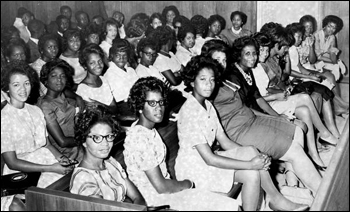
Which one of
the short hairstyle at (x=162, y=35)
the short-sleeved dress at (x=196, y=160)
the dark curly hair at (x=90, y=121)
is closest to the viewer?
the dark curly hair at (x=90, y=121)

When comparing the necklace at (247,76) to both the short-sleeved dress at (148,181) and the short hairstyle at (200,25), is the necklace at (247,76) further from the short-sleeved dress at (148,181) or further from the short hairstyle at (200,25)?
the short hairstyle at (200,25)

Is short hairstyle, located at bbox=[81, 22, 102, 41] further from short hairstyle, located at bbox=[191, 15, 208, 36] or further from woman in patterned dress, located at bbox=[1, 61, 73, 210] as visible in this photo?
woman in patterned dress, located at bbox=[1, 61, 73, 210]

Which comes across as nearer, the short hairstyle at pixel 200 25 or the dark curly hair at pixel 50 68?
the dark curly hair at pixel 50 68

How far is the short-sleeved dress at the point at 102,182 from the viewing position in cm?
199

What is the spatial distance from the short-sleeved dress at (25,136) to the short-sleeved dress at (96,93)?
2.51ft

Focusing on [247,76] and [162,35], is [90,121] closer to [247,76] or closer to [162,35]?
[247,76]

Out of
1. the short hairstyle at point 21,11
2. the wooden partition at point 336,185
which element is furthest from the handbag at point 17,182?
the short hairstyle at point 21,11

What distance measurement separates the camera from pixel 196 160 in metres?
2.54

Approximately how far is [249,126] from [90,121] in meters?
1.33

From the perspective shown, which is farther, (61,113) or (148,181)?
(61,113)

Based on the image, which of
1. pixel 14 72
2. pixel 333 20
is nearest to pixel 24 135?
pixel 14 72

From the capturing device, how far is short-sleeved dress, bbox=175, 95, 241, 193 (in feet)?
8.20

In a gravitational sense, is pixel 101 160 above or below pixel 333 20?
below

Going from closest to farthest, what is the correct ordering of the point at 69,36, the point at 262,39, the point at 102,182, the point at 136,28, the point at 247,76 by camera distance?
the point at 102,182, the point at 247,76, the point at 262,39, the point at 69,36, the point at 136,28
